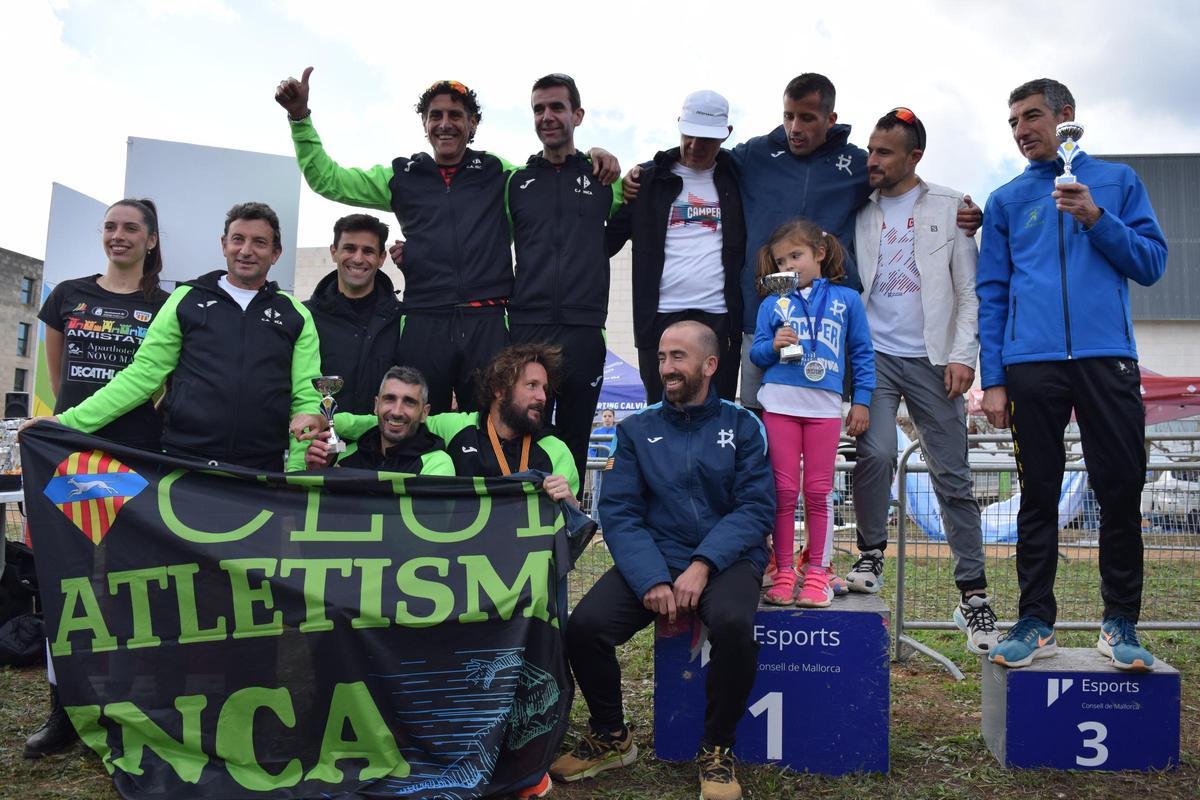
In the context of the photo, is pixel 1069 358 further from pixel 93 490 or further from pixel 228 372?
pixel 93 490

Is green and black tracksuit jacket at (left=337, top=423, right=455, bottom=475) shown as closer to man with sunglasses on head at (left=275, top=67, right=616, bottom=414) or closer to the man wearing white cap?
man with sunglasses on head at (left=275, top=67, right=616, bottom=414)

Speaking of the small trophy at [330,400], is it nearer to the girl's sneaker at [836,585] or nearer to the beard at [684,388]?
the beard at [684,388]

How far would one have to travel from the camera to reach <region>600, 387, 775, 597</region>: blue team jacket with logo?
3934 millimetres

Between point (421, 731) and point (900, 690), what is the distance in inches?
120

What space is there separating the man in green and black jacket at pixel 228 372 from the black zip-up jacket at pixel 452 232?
2.30 ft

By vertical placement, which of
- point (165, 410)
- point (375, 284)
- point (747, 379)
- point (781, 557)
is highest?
point (375, 284)

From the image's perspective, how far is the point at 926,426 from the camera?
4.76 meters

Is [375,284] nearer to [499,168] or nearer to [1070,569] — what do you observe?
[499,168]

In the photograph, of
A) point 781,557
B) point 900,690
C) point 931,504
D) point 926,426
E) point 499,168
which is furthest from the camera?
point 931,504

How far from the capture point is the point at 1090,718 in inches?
156

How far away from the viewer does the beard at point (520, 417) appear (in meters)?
4.34

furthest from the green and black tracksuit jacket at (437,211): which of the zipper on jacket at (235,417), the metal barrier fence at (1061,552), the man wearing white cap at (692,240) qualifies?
the metal barrier fence at (1061,552)

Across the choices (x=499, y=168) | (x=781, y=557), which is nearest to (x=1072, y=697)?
(x=781, y=557)

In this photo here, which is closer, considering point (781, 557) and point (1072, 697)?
point (1072, 697)
